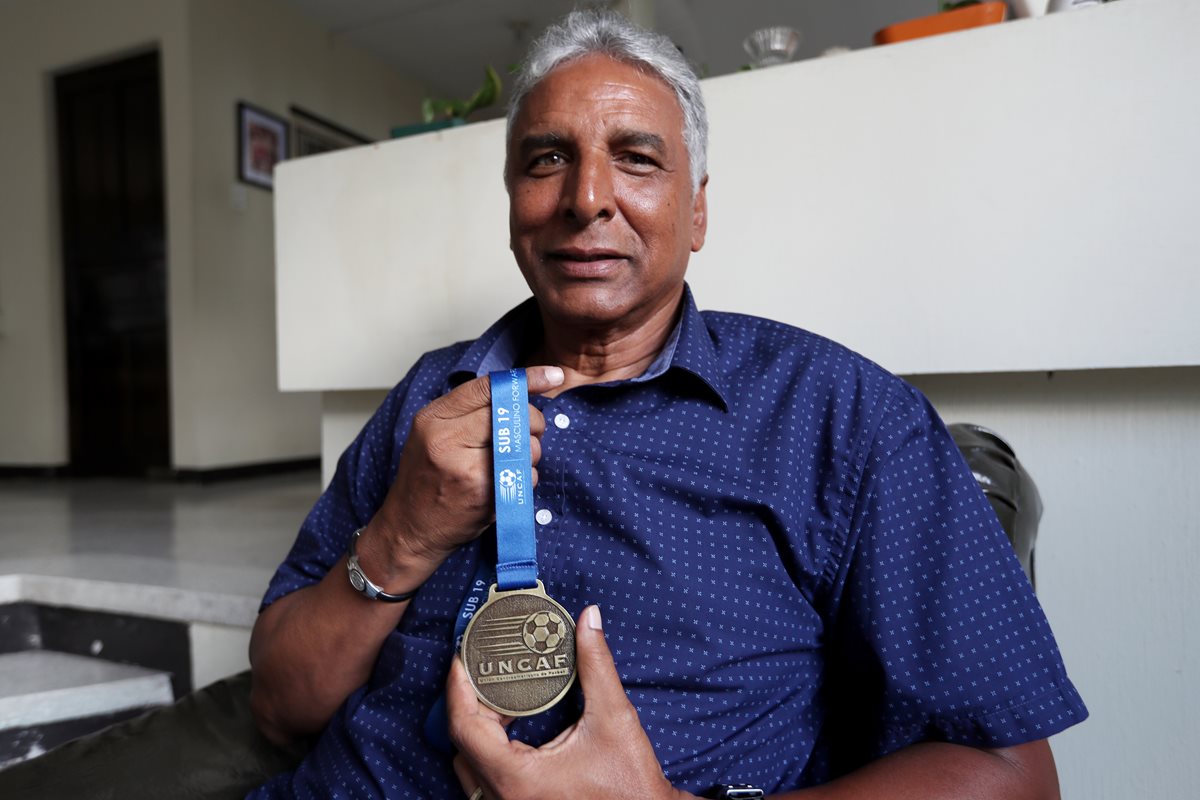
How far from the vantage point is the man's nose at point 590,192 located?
0.79m

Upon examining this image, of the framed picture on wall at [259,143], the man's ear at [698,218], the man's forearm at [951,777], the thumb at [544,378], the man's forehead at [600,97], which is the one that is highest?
the framed picture on wall at [259,143]

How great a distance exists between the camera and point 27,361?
4.30 m

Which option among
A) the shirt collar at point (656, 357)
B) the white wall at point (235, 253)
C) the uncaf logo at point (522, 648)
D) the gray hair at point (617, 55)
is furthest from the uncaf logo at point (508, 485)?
the white wall at point (235, 253)

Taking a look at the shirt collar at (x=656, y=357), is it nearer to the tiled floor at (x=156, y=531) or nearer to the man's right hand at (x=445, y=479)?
the man's right hand at (x=445, y=479)

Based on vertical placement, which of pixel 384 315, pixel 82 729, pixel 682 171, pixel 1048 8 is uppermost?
pixel 1048 8

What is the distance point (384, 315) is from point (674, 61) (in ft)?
3.27

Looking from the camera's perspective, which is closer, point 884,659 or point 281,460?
point 884,659

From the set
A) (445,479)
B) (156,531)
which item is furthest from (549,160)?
(156,531)

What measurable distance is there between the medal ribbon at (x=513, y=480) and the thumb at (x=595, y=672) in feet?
0.22

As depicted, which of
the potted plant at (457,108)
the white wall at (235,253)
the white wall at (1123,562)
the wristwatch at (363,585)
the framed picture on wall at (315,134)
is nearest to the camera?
the wristwatch at (363,585)

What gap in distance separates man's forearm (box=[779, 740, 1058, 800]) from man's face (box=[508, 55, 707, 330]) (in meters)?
0.51

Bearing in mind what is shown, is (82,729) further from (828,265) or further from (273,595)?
(828,265)

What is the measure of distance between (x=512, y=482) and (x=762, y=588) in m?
0.28

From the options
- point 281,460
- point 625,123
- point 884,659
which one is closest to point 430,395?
point 625,123
